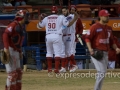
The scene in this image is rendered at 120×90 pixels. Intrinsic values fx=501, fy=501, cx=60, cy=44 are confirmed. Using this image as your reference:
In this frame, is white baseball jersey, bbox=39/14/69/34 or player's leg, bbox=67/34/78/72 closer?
white baseball jersey, bbox=39/14/69/34

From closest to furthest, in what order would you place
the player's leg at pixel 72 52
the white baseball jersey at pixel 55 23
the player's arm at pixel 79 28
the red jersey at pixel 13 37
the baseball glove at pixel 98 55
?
the red jersey at pixel 13 37
the baseball glove at pixel 98 55
the white baseball jersey at pixel 55 23
the player's leg at pixel 72 52
the player's arm at pixel 79 28

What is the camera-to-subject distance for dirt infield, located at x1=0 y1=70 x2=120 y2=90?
43.4 feet

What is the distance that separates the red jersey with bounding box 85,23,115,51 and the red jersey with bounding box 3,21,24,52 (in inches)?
57.6

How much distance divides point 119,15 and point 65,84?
8375 mm

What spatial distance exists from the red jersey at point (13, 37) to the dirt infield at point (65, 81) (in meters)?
2.54

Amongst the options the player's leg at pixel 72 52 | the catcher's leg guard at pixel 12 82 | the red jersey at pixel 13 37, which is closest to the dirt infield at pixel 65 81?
the player's leg at pixel 72 52

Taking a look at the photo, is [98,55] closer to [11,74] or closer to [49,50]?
[11,74]

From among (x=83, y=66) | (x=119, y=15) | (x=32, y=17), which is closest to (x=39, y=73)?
(x=83, y=66)

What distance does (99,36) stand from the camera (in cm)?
1089

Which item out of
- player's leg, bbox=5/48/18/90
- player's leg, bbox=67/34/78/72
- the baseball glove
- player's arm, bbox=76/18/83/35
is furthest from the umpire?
player's arm, bbox=76/18/83/35

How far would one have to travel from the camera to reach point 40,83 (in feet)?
46.4

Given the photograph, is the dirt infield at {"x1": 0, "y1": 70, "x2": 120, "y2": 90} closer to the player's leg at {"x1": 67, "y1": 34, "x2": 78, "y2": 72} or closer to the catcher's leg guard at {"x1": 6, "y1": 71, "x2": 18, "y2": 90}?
the player's leg at {"x1": 67, "y1": 34, "x2": 78, "y2": 72}

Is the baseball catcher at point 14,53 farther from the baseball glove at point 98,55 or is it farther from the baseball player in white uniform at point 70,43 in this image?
the baseball player in white uniform at point 70,43

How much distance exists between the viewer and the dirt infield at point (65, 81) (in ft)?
43.4
